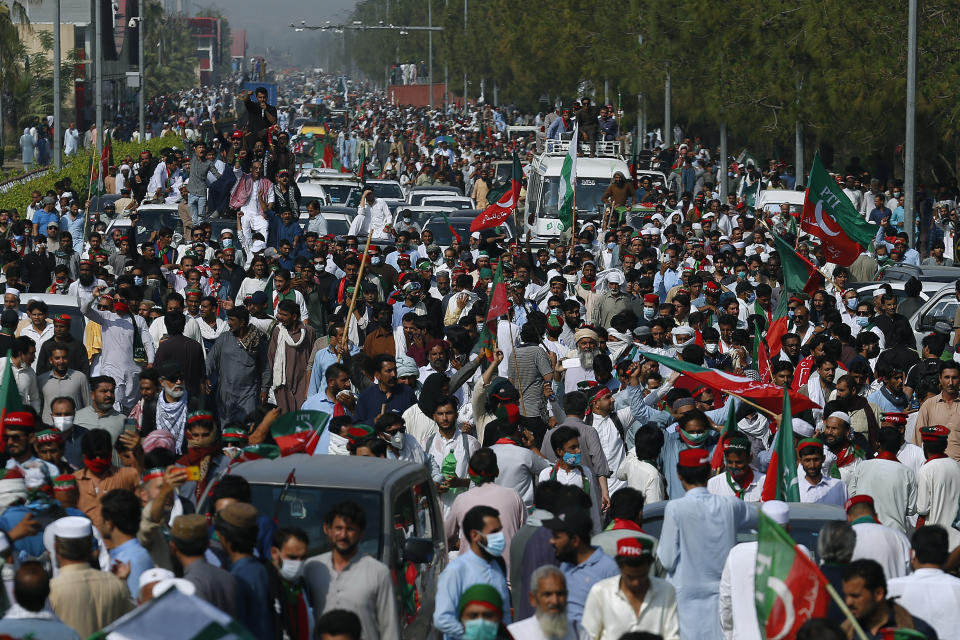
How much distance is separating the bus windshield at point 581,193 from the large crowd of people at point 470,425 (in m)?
5.13

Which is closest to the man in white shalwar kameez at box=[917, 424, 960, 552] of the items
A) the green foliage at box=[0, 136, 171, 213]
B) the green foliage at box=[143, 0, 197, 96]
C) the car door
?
the car door

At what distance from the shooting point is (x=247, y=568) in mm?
7121

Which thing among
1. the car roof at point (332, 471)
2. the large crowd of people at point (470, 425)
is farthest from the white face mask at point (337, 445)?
the car roof at point (332, 471)

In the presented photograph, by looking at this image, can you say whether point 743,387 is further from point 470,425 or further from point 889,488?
point 470,425

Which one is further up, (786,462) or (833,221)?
(833,221)

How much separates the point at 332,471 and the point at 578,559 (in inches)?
53.0

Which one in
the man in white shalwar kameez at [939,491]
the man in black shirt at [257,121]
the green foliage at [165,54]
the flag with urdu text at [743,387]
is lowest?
the man in white shalwar kameez at [939,491]

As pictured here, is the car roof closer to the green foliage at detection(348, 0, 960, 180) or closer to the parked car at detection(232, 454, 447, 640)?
the parked car at detection(232, 454, 447, 640)

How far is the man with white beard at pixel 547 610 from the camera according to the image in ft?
23.1

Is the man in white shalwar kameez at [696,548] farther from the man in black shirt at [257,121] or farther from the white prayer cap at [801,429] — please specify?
the man in black shirt at [257,121]

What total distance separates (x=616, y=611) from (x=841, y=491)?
323 cm

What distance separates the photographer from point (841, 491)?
33.2 feet

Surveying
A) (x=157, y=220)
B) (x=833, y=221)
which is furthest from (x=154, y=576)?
(x=157, y=220)

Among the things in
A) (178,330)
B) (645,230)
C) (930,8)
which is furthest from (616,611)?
(930,8)
